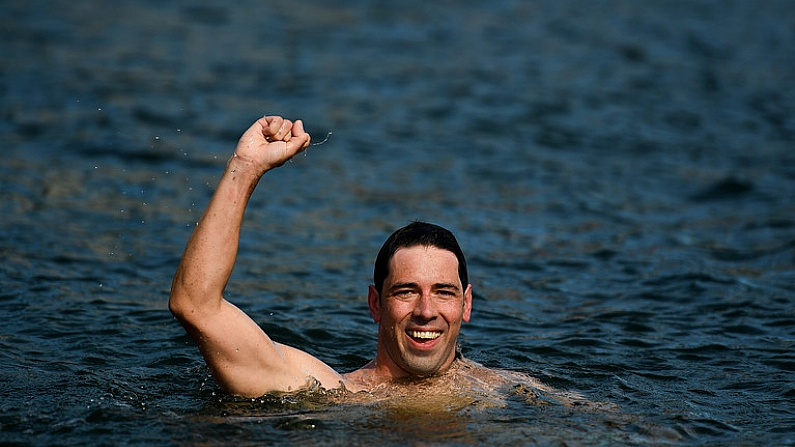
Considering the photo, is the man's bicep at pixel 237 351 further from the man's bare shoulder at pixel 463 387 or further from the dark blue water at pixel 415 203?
the man's bare shoulder at pixel 463 387

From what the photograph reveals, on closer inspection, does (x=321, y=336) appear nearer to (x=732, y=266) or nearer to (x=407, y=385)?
(x=407, y=385)

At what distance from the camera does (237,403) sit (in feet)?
20.1

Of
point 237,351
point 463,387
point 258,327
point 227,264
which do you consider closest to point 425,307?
point 463,387

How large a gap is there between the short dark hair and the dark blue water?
30.9 inches

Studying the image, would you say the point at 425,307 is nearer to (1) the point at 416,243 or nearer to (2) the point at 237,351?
(1) the point at 416,243

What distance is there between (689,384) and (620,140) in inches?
372

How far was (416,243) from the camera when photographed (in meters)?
6.37

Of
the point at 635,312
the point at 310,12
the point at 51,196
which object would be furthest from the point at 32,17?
the point at 635,312

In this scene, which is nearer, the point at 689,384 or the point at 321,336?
the point at 689,384

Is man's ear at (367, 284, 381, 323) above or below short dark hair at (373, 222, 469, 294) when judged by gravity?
below

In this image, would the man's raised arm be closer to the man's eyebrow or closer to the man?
the man

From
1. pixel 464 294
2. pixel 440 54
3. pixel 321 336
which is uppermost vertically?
pixel 440 54

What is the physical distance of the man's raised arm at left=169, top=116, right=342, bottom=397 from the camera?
5316 mm

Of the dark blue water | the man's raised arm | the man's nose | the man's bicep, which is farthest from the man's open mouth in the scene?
the man's raised arm
